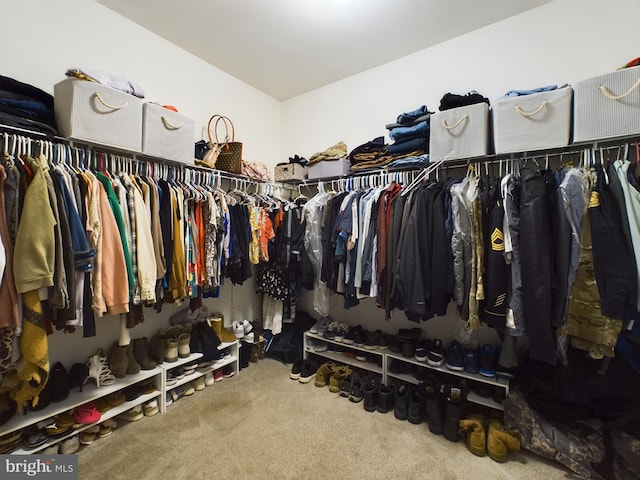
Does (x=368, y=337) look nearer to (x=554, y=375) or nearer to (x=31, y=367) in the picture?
(x=554, y=375)

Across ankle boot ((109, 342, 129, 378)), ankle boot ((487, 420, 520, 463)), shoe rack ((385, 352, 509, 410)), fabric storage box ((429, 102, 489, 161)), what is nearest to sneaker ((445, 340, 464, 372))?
shoe rack ((385, 352, 509, 410))

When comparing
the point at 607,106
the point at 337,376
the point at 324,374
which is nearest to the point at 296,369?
the point at 324,374

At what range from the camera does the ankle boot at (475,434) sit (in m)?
1.61

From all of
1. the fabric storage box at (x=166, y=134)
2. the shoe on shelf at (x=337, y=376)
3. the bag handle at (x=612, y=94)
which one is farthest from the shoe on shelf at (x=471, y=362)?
the fabric storage box at (x=166, y=134)

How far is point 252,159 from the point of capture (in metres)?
3.03

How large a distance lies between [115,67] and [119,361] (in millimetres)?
2000

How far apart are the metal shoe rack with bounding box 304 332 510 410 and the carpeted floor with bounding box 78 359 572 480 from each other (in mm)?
301

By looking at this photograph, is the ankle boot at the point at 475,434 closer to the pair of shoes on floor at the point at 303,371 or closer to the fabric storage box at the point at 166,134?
the pair of shoes on floor at the point at 303,371

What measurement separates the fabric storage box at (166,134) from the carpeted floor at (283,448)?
1769mm

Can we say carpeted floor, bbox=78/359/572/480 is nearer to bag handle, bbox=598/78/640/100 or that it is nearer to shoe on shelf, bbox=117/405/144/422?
shoe on shelf, bbox=117/405/144/422

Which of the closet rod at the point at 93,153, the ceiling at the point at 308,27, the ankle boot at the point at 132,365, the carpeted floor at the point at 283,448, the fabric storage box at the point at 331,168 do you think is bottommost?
the carpeted floor at the point at 283,448

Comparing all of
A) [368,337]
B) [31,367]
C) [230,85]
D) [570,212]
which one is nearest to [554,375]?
[570,212]

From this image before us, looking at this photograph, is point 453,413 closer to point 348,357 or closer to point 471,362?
point 471,362

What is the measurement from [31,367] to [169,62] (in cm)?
226
